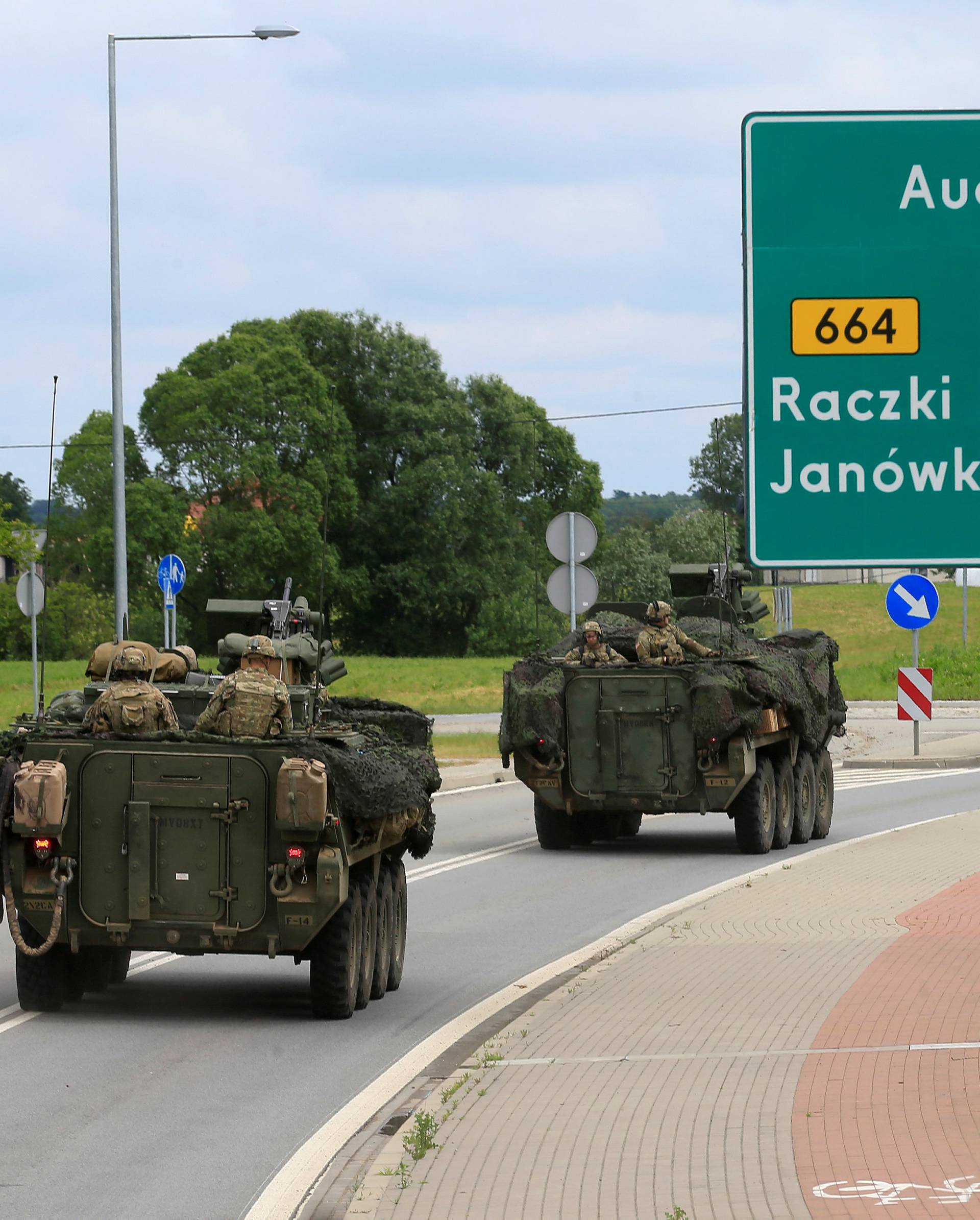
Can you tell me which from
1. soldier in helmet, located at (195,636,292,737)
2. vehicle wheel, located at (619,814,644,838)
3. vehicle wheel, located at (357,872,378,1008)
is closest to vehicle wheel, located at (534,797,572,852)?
vehicle wheel, located at (619,814,644,838)

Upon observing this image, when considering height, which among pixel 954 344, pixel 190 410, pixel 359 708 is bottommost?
pixel 359 708

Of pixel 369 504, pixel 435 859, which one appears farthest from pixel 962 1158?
pixel 369 504

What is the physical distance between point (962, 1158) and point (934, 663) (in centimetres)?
5032

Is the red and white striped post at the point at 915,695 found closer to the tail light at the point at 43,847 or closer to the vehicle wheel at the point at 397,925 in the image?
the vehicle wheel at the point at 397,925

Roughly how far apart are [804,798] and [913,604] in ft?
30.7

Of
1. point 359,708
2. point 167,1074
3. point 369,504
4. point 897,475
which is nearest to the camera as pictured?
point 897,475

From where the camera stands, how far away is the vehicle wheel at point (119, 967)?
12.1 metres

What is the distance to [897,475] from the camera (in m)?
8.34

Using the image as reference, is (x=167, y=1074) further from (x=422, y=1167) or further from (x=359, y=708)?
(x=359, y=708)

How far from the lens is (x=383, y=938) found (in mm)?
11742

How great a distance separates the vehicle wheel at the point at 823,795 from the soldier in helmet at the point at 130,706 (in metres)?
11.5

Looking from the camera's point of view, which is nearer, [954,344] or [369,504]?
[954,344]

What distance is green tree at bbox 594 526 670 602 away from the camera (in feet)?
272

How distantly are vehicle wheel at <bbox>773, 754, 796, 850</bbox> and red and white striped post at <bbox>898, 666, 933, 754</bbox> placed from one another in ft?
34.1
